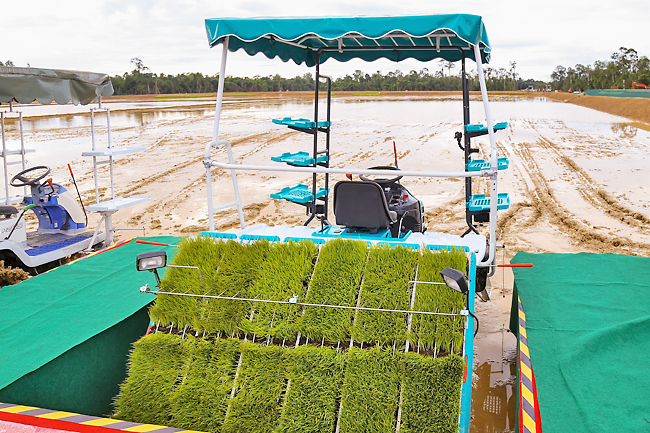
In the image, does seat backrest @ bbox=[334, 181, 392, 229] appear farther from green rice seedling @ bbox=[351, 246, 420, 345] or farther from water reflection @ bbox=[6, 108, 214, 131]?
water reflection @ bbox=[6, 108, 214, 131]

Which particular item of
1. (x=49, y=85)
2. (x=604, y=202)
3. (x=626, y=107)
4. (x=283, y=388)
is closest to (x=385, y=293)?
(x=283, y=388)

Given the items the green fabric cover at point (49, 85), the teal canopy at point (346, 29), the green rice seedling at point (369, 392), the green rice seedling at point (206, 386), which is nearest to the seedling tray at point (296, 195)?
the teal canopy at point (346, 29)

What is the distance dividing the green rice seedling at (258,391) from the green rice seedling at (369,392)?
1.21 ft

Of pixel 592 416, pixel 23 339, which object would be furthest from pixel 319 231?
pixel 592 416

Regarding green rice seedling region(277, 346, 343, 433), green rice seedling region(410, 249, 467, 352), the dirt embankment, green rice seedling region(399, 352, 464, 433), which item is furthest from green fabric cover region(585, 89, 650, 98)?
green rice seedling region(277, 346, 343, 433)

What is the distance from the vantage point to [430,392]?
105 inches

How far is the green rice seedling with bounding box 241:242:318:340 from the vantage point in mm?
3076

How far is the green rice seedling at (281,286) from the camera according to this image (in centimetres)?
308

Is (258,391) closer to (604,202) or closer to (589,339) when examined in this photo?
(589,339)

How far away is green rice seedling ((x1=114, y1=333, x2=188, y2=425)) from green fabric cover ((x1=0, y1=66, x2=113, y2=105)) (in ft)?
14.2

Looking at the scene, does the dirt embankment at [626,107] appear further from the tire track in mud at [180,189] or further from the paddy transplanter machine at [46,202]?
the paddy transplanter machine at [46,202]

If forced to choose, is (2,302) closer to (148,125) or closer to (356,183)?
(356,183)

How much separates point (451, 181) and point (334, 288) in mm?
9164

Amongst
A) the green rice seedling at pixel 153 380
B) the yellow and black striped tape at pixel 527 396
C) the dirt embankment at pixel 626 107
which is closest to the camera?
the yellow and black striped tape at pixel 527 396
